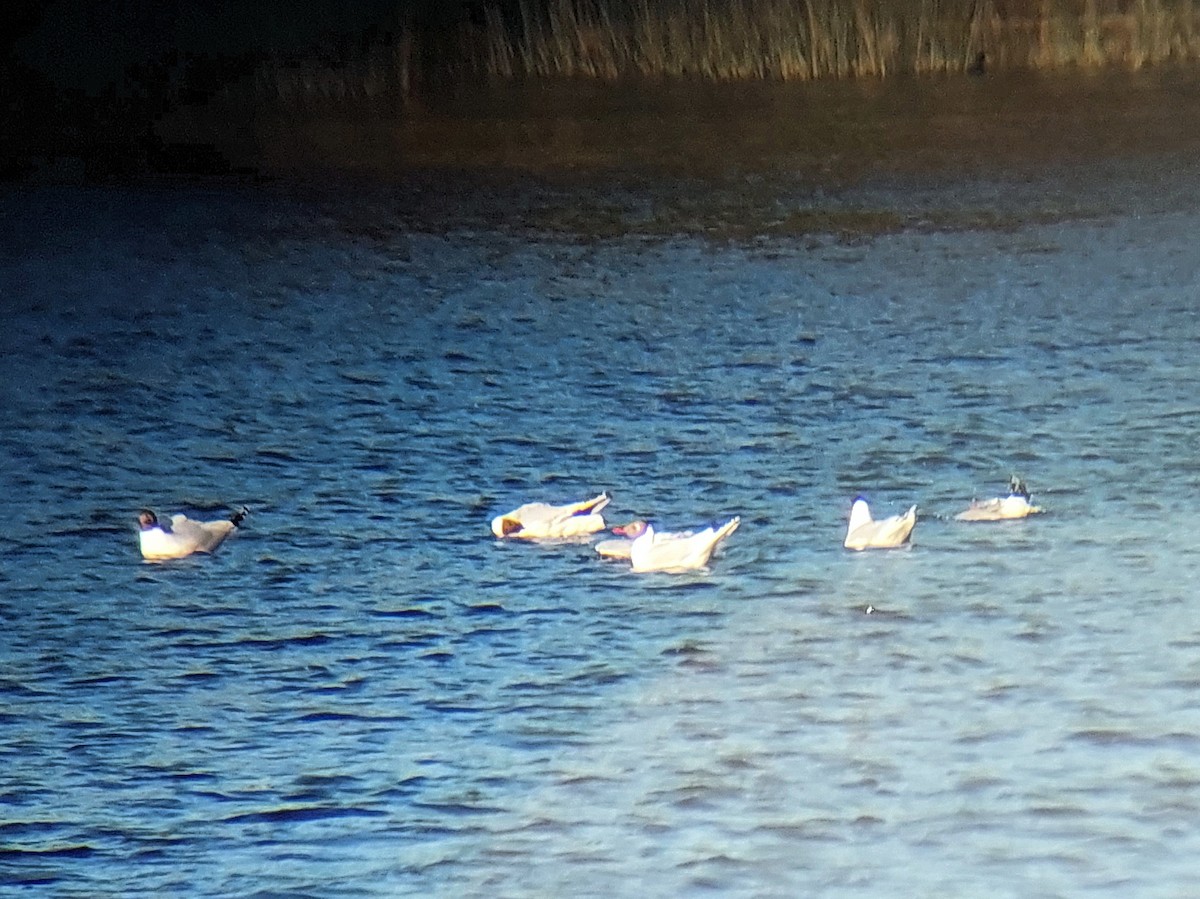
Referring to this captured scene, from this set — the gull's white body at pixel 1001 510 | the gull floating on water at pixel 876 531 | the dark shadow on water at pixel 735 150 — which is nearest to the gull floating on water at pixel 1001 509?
the gull's white body at pixel 1001 510

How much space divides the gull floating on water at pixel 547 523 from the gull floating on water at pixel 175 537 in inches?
41.4

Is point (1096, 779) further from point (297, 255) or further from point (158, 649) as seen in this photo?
point (297, 255)

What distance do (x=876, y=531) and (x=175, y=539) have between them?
2.49m

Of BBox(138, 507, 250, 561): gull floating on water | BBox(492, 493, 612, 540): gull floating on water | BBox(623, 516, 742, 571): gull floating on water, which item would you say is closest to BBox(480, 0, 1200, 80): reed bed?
BBox(492, 493, 612, 540): gull floating on water

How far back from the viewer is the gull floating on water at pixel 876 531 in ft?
24.7

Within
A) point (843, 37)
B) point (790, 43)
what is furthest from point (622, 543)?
point (843, 37)

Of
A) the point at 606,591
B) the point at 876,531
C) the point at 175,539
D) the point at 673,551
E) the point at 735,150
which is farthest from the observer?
the point at 735,150

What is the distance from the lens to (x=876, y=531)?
7555 mm

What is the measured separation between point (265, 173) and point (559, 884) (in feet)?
51.4

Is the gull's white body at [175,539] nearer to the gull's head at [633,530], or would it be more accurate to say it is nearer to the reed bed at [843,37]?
the gull's head at [633,530]

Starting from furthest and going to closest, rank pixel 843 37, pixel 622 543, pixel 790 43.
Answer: pixel 843 37 → pixel 790 43 → pixel 622 543

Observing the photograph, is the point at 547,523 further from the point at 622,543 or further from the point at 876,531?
the point at 876,531

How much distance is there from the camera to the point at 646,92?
24.2 m

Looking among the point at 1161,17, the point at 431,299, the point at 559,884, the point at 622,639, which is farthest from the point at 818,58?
the point at 559,884
